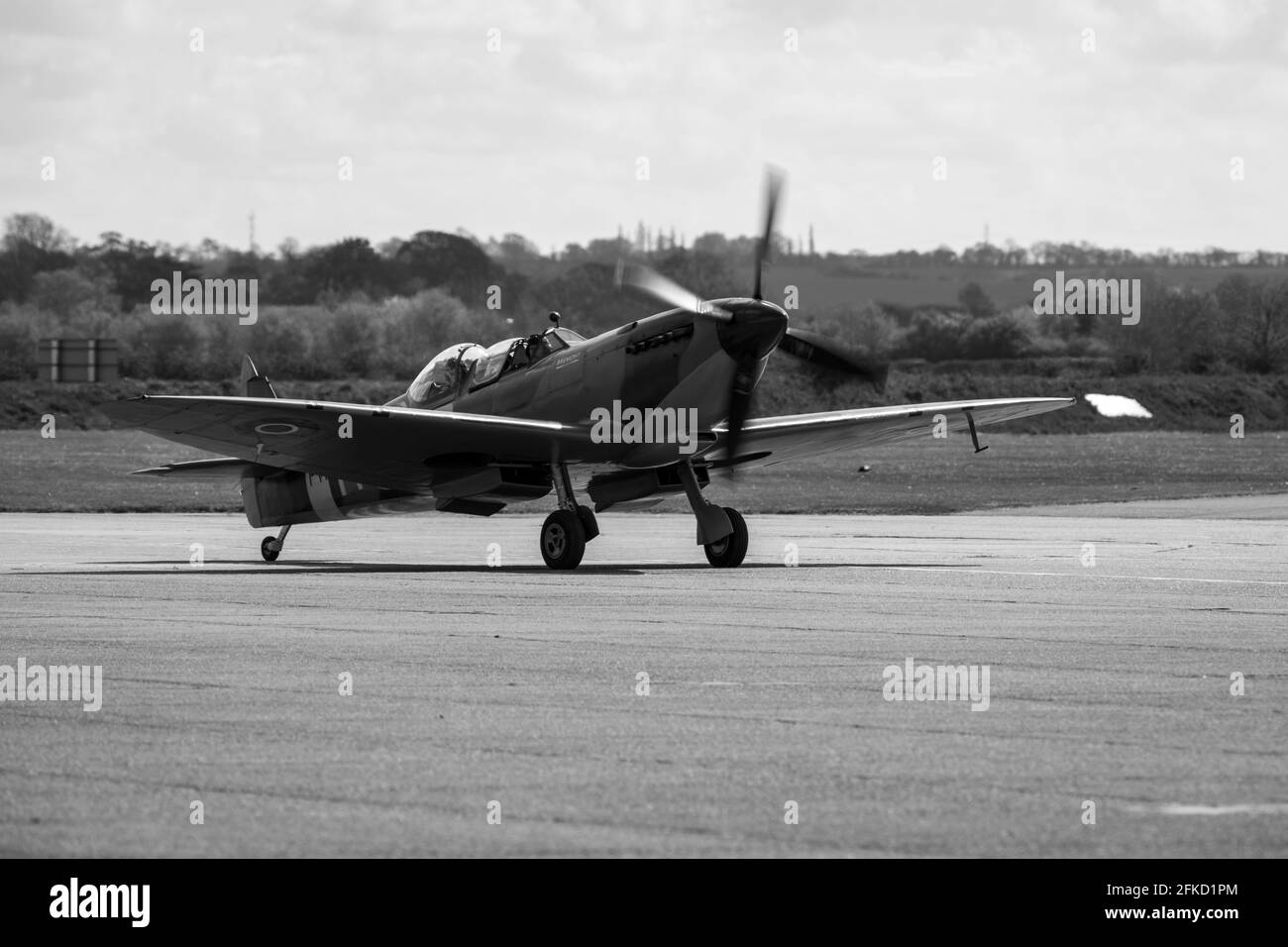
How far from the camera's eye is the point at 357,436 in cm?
2194

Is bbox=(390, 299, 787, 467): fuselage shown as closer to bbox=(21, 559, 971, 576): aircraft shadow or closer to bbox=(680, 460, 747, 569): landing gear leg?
bbox=(680, 460, 747, 569): landing gear leg

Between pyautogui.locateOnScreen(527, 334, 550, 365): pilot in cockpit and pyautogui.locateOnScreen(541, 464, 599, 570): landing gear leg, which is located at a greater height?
pyautogui.locateOnScreen(527, 334, 550, 365): pilot in cockpit

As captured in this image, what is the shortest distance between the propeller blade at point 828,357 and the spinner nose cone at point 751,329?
1083 millimetres

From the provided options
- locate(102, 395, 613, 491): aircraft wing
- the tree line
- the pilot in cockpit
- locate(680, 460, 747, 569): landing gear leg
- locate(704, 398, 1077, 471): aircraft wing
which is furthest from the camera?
the tree line

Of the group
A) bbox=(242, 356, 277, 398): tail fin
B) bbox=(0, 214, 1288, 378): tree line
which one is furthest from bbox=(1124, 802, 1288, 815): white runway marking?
bbox=(0, 214, 1288, 378): tree line

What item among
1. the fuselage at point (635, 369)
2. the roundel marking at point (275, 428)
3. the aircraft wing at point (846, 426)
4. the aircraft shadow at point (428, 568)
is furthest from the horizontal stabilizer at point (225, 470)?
the aircraft wing at point (846, 426)

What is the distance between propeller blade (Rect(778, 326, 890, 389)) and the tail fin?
25.4 feet

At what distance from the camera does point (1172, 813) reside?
7383 mm

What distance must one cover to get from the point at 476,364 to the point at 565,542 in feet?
10.1

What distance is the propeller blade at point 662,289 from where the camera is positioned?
2188cm

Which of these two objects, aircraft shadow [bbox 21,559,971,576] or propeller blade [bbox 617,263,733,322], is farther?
propeller blade [bbox 617,263,733,322]

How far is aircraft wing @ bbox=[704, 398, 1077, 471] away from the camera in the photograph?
24.0 metres
